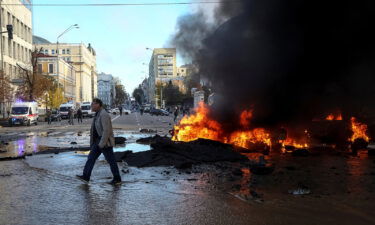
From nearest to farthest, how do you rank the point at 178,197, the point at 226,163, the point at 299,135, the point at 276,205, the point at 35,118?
the point at 276,205
the point at 178,197
the point at 226,163
the point at 299,135
the point at 35,118

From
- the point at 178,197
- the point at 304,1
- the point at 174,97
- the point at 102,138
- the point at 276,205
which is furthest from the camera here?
the point at 174,97

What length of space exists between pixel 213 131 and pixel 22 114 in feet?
81.3

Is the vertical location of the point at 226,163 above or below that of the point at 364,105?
below

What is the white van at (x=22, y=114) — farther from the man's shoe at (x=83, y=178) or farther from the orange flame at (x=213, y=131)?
the man's shoe at (x=83, y=178)

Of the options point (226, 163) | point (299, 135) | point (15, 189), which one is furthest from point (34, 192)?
point (299, 135)

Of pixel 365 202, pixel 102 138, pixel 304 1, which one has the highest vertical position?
pixel 304 1

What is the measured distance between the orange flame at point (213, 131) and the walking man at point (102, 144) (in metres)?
6.69

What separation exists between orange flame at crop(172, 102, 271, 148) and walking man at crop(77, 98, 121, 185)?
22.0ft

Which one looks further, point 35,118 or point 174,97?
point 174,97

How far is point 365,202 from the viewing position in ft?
20.2

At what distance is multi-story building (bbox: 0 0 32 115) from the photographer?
166 feet

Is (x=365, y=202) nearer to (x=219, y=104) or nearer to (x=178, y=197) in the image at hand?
(x=178, y=197)

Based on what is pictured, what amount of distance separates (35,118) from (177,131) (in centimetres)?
2528

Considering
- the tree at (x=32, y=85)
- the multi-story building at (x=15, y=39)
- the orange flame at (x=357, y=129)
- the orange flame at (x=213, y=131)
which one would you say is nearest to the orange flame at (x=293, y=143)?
the orange flame at (x=213, y=131)
